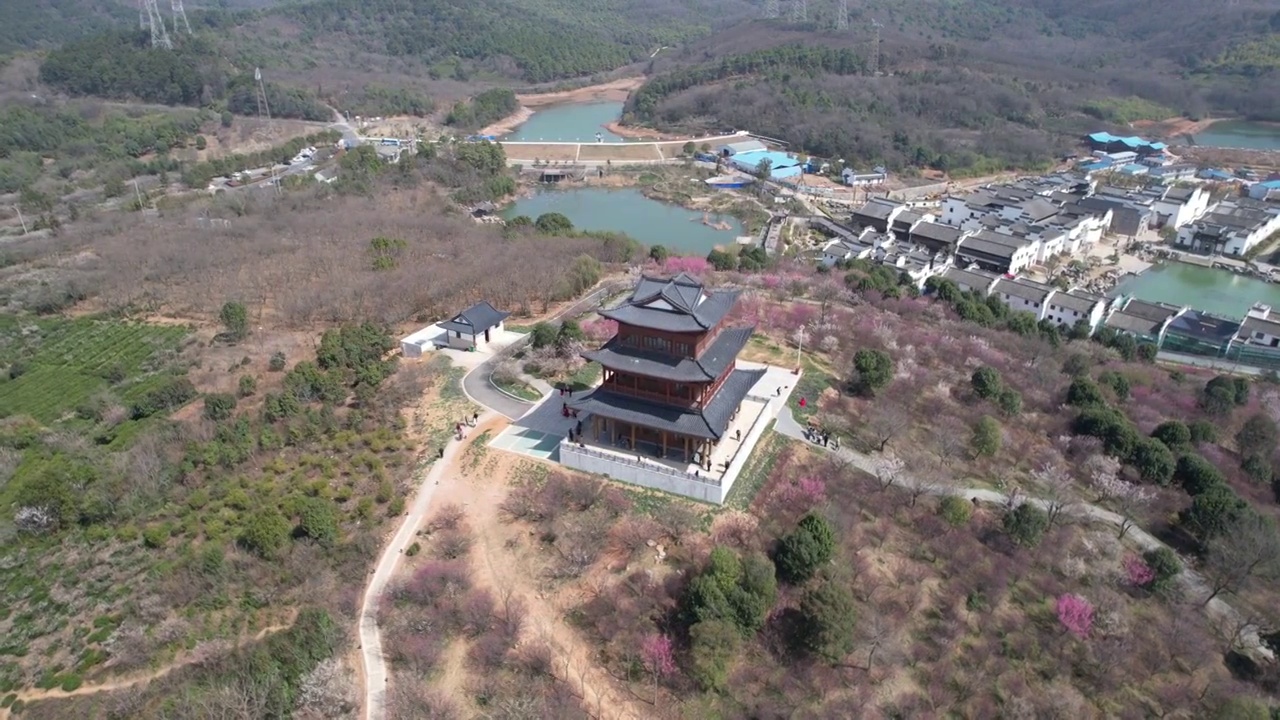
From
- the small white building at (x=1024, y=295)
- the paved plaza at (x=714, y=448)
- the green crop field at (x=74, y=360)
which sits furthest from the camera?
the small white building at (x=1024, y=295)

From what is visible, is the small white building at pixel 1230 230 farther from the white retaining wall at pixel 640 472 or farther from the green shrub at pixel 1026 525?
the white retaining wall at pixel 640 472

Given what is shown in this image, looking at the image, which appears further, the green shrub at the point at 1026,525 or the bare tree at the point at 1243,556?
the green shrub at the point at 1026,525

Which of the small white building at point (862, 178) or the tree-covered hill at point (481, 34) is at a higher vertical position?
the tree-covered hill at point (481, 34)

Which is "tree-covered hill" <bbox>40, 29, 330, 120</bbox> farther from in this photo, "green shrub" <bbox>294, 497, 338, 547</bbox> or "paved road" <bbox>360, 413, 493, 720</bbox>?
"green shrub" <bbox>294, 497, 338, 547</bbox>

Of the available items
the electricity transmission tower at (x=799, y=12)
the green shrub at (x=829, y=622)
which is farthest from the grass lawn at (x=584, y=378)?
the electricity transmission tower at (x=799, y=12)

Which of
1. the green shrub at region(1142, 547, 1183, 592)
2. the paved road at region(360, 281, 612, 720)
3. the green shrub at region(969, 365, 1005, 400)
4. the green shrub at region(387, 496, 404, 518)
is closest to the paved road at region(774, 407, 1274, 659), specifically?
the green shrub at region(1142, 547, 1183, 592)

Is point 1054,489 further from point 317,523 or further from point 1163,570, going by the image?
point 317,523

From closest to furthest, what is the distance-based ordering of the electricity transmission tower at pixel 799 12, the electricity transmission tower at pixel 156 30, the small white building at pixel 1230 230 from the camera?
1. the small white building at pixel 1230 230
2. the electricity transmission tower at pixel 156 30
3. the electricity transmission tower at pixel 799 12
